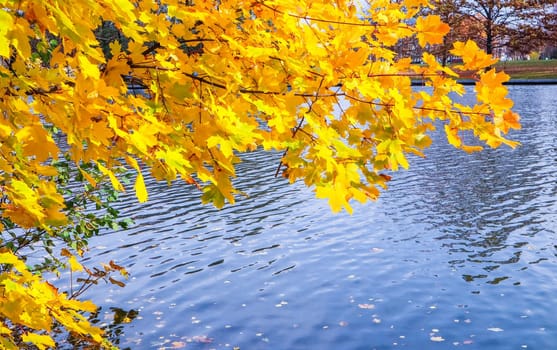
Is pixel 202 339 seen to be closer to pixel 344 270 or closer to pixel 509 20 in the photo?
pixel 344 270

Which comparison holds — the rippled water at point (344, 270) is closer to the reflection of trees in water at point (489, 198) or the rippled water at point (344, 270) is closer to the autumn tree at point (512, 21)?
the reflection of trees in water at point (489, 198)

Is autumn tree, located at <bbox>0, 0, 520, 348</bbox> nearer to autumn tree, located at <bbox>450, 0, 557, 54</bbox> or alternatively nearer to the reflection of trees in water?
the reflection of trees in water

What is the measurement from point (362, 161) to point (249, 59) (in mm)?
778

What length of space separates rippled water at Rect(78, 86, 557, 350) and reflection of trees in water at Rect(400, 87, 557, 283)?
5 cm

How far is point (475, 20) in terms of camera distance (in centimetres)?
7350

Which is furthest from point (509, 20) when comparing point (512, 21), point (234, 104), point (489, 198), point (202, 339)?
point (234, 104)

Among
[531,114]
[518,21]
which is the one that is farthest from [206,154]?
[518,21]

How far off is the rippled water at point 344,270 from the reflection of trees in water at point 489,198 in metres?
0.05

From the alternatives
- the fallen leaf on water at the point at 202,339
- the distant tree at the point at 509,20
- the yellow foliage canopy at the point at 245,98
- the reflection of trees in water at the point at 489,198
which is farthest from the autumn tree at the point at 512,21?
the yellow foliage canopy at the point at 245,98

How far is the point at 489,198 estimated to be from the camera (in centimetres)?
1630

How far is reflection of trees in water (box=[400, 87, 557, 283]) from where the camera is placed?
1215 cm

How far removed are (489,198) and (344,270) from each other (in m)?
6.66

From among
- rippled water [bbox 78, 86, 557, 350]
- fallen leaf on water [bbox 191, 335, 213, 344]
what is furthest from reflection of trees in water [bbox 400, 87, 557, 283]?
fallen leaf on water [bbox 191, 335, 213, 344]

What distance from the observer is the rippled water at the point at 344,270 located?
8.75 metres
